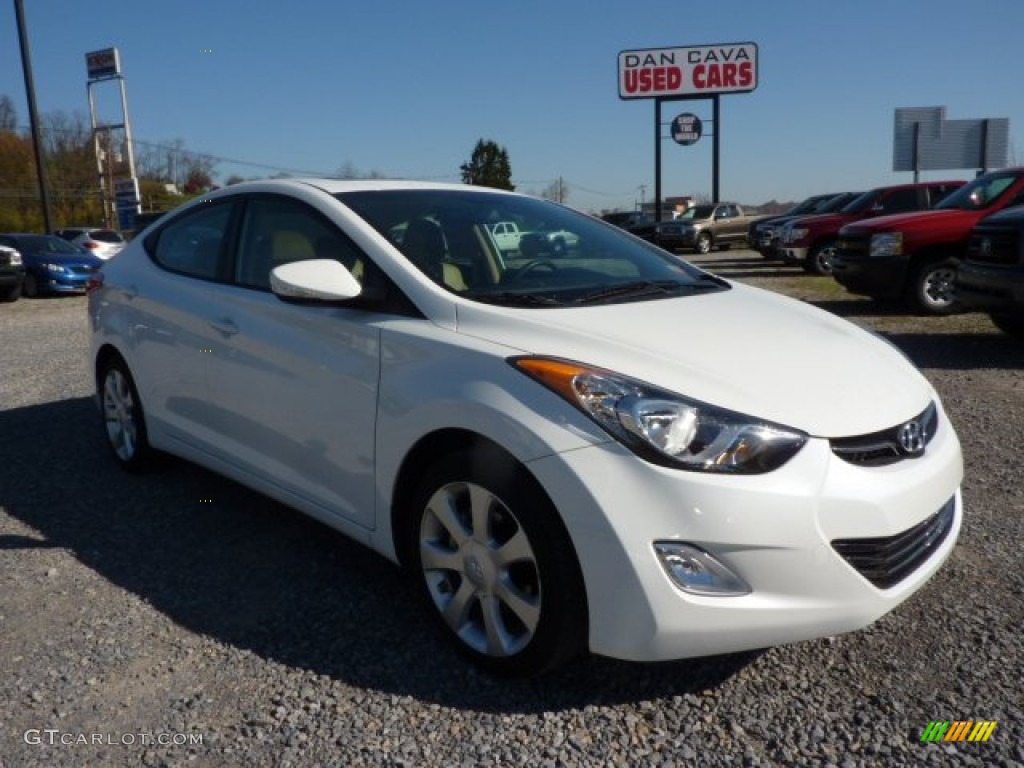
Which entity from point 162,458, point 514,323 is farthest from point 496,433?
point 162,458

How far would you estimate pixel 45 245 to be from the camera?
1753 centimetres

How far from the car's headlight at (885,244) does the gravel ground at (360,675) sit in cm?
656

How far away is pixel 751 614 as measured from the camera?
7.45ft

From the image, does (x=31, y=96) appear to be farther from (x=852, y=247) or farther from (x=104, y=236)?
(x=852, y=247)

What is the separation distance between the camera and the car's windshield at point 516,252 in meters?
3.07

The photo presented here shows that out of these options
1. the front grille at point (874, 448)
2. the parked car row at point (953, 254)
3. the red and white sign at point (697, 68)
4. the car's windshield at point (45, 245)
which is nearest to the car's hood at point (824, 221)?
the parked car row at point (953, 254)

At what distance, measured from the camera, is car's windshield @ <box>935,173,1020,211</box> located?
32.1 feet

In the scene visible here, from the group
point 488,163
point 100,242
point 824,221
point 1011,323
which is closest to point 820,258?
point 824,221

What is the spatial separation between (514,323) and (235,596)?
5.08 feet

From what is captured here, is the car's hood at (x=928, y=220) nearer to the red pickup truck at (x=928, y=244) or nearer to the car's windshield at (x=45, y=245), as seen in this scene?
the red pickup truck at (x=928, y=244)

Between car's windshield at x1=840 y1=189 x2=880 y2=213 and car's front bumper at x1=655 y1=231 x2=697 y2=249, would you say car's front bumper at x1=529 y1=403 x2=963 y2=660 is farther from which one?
car's front bumper at x1=655 y1=231 x2=697 y2=249

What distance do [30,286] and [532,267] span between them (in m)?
16.7

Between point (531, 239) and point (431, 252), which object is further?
point (531, 239)

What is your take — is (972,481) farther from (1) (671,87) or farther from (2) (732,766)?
(1) (671,87)
